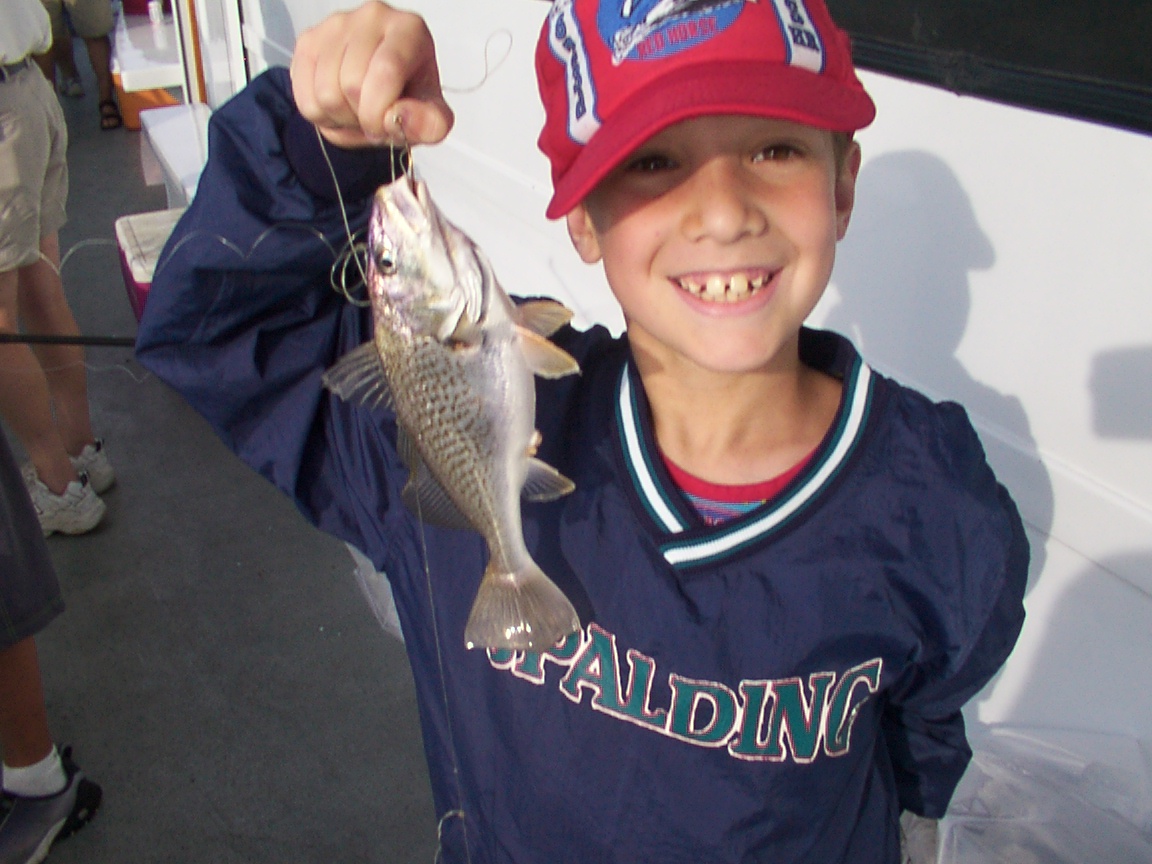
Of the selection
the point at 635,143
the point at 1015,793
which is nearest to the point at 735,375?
the point at 635,143

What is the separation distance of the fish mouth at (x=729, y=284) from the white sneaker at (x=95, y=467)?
3376 mm

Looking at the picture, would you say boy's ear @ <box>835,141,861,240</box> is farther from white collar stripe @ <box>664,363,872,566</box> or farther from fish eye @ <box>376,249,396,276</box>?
fish eye @ <box>376,249,396,276</box>

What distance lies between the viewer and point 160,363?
4.45 ft

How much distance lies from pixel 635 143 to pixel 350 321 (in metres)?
0.60

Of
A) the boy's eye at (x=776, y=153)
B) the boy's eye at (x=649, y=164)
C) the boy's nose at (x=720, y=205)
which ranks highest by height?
the boy's eye at (x=776, y=153)

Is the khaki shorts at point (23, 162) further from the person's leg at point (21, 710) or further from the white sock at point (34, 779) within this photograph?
the white sock at point (34, 779)

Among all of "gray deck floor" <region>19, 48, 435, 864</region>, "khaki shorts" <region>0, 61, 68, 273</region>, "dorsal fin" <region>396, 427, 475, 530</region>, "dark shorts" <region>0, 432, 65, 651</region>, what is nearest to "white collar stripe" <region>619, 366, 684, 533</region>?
"dorsal fin" <region>396, 427, 475, 530</region>

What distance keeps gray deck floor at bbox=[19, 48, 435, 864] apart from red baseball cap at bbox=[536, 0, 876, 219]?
209cm

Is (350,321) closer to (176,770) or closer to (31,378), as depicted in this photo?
(176,770)

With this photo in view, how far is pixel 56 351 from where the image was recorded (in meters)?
3.72

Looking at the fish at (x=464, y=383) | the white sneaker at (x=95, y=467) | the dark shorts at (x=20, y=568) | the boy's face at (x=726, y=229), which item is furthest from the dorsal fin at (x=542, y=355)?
the white sneaker at (x=95, y=467)

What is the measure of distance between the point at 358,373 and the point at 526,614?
1.24ft

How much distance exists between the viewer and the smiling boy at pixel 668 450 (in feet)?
3.67

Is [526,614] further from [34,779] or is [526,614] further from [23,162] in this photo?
[23,162]
